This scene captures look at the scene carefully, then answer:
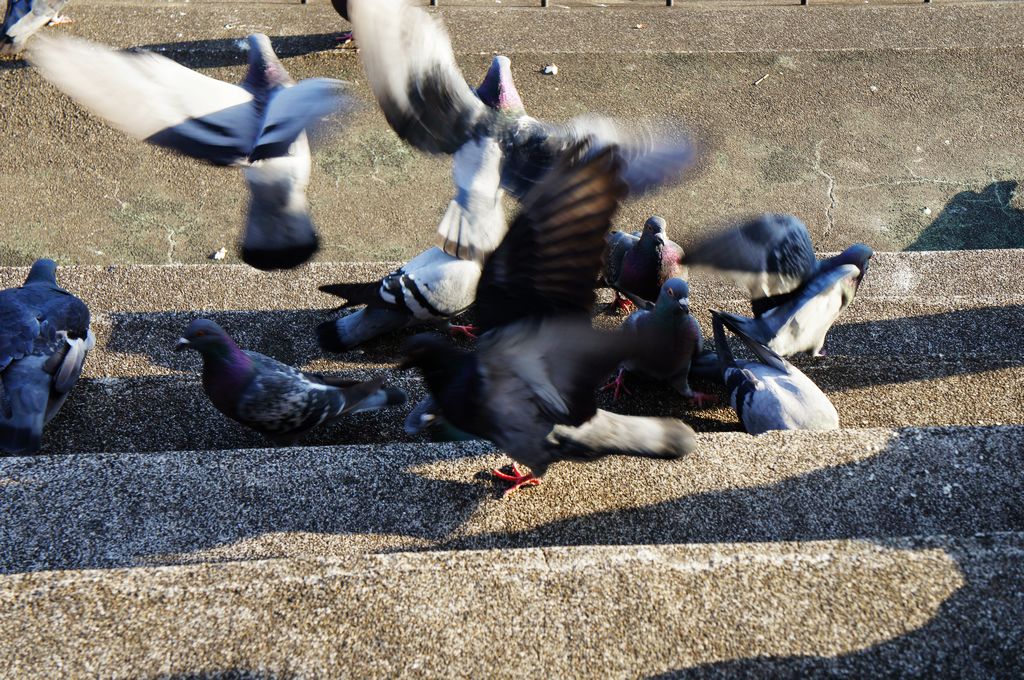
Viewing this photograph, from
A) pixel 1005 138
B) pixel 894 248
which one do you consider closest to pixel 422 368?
pixel 894 248

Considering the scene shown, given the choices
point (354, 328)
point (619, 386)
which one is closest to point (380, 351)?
point (354, 328)

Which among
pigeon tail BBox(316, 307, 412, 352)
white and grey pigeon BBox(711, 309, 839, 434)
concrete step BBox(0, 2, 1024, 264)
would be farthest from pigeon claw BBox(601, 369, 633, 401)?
concrete step BBox(0, 2, 1024, 264)

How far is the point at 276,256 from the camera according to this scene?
4344 mm

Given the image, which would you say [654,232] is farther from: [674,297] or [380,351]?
[380,351]

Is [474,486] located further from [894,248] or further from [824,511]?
[894,248]

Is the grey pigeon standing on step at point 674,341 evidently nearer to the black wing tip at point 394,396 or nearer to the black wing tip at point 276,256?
the black wing tip at point 394,396

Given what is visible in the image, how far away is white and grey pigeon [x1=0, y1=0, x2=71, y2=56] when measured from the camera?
25.8 feet

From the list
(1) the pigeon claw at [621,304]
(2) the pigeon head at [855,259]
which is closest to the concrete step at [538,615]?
(2) the pigeon head at [855,259]

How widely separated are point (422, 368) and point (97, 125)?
568cm

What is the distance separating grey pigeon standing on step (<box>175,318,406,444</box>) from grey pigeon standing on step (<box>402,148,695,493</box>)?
0.54 meters

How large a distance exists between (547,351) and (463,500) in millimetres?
706

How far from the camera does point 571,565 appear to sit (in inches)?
108

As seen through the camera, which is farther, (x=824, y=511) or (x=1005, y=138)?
(x=1005, y=138)

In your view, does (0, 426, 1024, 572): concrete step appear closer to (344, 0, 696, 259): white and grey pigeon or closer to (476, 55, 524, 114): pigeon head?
(344, 0, 696, 259): white and grey pigeon
